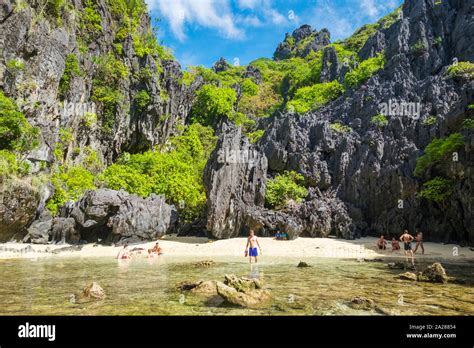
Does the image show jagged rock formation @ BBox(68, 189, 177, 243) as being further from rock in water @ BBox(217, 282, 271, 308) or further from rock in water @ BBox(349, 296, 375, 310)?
rock in water @ BBox(349, 296, 375, 310)

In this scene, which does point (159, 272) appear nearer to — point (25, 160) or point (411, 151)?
point (25, 160)

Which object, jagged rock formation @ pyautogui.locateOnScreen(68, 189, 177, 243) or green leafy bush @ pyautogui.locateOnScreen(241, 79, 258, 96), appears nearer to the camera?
jagged rock formation @ pyautogui.locateOnScreen(68, 189, 177, 243)

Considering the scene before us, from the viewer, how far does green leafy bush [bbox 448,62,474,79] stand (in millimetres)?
38531

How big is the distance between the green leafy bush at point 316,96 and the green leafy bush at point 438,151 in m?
26.8

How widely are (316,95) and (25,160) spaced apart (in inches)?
1944

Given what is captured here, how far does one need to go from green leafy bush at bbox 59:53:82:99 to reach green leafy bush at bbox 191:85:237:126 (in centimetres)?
2767

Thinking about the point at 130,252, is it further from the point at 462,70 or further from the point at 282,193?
the point at 462,70

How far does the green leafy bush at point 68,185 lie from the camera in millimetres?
28625

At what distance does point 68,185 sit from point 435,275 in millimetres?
31560

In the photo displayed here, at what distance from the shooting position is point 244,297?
880cm

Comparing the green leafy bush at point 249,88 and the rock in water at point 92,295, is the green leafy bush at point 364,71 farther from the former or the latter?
the rock in water at point 92,295

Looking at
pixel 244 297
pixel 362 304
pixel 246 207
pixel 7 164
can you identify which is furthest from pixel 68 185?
pixel 362 304

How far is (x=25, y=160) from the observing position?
25.8 meters

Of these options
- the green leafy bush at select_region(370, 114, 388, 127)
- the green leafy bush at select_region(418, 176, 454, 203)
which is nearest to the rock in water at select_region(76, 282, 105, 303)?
the green leafy bush at select_region(418, 176, 454, 203)
